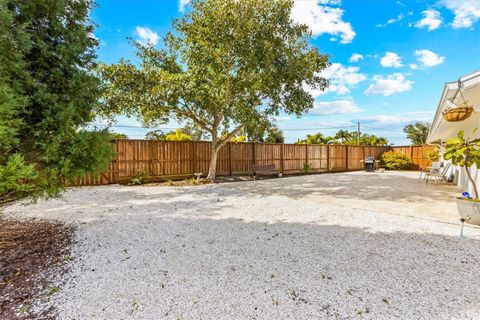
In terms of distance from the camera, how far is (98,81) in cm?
354

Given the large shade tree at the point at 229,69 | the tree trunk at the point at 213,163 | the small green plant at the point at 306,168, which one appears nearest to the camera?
the large shade tree at the point at 229,69

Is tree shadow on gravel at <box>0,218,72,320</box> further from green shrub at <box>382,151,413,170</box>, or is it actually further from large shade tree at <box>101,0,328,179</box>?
green shrub at <box>382,151,413,170</box>

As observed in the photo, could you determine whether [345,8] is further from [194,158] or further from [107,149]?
[107,149]

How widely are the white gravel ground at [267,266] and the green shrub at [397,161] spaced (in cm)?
1468

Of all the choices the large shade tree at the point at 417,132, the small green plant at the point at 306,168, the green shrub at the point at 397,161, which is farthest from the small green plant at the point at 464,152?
the large shade tree at the point at 417,132

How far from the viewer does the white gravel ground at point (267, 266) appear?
2068 mm

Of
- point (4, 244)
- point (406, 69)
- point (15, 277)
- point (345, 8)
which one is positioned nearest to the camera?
point (15, 277)

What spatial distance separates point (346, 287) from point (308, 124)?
126 feet

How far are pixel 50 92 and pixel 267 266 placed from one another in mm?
3313

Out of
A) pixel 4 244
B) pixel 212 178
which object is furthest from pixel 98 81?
pixel 212 178

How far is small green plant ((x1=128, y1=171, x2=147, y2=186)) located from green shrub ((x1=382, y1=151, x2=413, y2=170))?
54.4ft

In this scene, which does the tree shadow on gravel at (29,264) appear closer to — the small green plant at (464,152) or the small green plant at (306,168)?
the small green plant at (464,152)

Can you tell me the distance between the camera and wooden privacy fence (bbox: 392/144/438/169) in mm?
16984

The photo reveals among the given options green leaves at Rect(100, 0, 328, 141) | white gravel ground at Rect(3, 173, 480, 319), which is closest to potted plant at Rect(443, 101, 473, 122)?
white gravel ground at Rect(3, 173, 480, 319)
